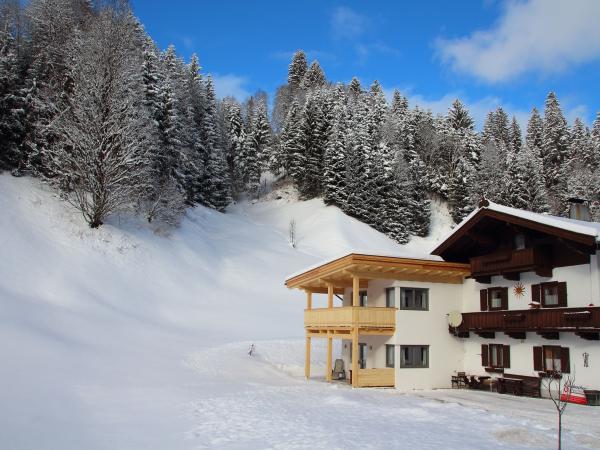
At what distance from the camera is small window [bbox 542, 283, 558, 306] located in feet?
62.2

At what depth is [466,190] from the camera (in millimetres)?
61500

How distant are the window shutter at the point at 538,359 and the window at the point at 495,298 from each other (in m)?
2.48

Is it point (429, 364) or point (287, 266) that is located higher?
point (287, 266)

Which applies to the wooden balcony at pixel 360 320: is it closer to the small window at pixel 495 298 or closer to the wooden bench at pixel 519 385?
the small window at pixel 495 298

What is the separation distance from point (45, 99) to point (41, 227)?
10565mm

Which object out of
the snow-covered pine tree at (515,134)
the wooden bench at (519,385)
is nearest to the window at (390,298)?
the wooden bench at (519,385)

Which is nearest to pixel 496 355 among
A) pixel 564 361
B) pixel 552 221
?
pixel 564 361

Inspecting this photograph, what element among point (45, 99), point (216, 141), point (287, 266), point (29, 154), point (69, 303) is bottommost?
point (69, 303)

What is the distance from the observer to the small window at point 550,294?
1895cm

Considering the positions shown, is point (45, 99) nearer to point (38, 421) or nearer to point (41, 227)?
point (41, 227)

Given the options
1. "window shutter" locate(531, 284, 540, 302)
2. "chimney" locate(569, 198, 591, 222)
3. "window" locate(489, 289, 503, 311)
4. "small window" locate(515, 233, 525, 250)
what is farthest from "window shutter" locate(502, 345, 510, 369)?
"chimney" locate(569, 198, 591, 222)

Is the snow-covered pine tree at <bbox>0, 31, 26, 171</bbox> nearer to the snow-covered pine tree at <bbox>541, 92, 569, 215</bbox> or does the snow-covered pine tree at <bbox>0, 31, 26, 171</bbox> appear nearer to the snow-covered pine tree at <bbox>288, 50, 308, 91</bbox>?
the snow-covered pine tree at <bbox>541, 92, 569, 215</bbox>

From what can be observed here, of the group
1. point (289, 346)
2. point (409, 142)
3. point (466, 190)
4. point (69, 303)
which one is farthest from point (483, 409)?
point (409, 142)

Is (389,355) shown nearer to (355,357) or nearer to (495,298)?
(355,357)
